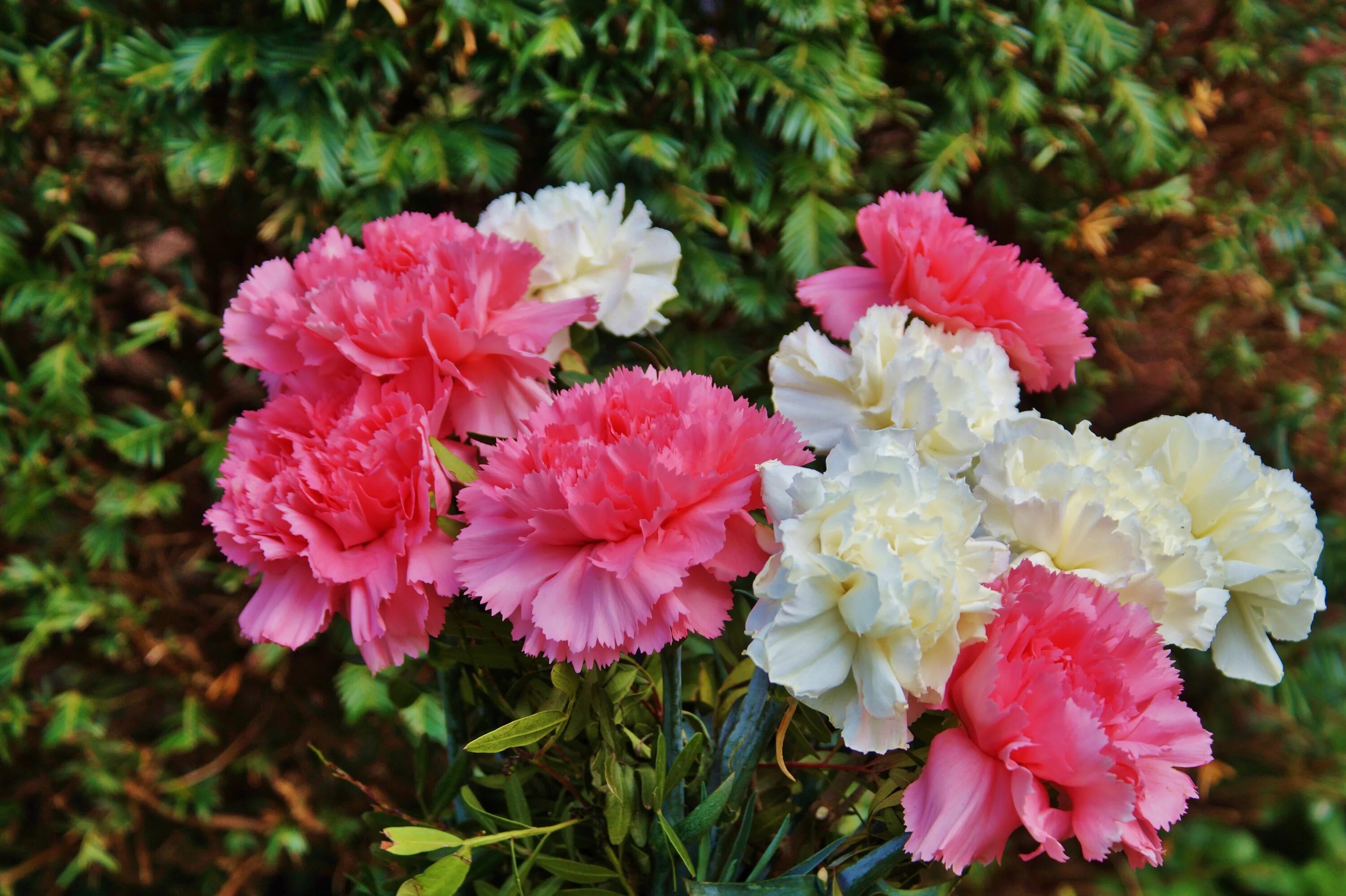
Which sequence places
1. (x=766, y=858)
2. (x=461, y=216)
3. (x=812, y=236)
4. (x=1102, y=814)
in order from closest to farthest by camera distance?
(x=1102, y=814) → (x=766, y=858) → (x=812, y=236) → (x=461, y=216)

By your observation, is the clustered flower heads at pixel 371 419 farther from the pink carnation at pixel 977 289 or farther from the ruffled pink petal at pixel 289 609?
the pink carnation at pixel 977 289

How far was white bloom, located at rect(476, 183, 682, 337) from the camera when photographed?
442 millimetres

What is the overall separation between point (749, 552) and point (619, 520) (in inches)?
2.0

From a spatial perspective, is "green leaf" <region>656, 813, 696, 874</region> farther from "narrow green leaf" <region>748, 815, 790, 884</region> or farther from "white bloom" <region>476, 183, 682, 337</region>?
"white bloom" <region>476, 183, 682, 337</region>

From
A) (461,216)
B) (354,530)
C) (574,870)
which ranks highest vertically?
(354,530)

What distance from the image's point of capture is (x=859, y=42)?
2.88ft

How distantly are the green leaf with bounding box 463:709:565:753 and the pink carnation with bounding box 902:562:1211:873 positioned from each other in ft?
0.46

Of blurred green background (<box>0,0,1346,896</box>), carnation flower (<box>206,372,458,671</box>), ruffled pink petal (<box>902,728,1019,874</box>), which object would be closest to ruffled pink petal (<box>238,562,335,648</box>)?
carnation flower (<box>206,372,458,671</box>)

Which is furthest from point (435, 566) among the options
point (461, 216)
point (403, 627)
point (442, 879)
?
point (461, 216)

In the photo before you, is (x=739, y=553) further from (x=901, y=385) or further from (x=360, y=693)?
(x=360, y=693)

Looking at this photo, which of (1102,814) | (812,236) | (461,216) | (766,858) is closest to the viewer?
(1102,814)

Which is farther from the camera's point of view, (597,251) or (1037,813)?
(597,251)

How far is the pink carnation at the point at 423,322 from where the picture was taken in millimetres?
370

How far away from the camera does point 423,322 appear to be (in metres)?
0.37
